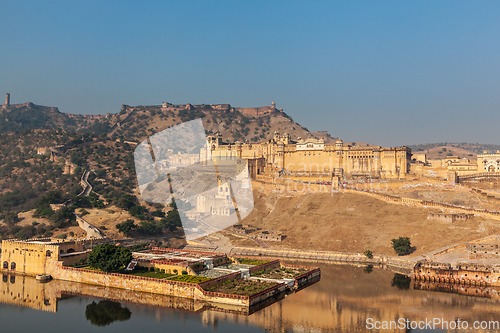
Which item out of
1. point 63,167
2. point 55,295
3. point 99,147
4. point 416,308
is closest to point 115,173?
point 63,167

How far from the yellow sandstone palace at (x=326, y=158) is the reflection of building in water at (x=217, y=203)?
335 inches

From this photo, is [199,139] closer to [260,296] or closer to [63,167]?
[63,167]

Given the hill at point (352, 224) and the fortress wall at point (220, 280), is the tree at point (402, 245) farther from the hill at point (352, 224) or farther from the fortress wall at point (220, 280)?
the fortress wall at point (220, 280)

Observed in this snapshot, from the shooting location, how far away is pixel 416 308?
2722 centimetres

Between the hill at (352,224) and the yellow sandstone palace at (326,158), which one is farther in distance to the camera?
the yellow sandstone palace at (326,158)

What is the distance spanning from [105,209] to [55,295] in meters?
27.5

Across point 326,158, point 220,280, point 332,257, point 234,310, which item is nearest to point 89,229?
point 220,280

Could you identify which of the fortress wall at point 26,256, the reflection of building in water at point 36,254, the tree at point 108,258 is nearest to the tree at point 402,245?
the tree at point 108,258

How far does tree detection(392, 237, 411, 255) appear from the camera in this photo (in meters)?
39.4

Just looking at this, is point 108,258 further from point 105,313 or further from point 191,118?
point 191,118

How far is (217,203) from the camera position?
60.0m

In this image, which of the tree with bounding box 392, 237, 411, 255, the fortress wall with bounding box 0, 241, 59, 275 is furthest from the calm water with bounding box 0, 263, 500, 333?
the tree with bounding box 392, 237, 411, 255

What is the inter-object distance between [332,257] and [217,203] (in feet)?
71.9

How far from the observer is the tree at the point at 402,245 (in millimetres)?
39438
